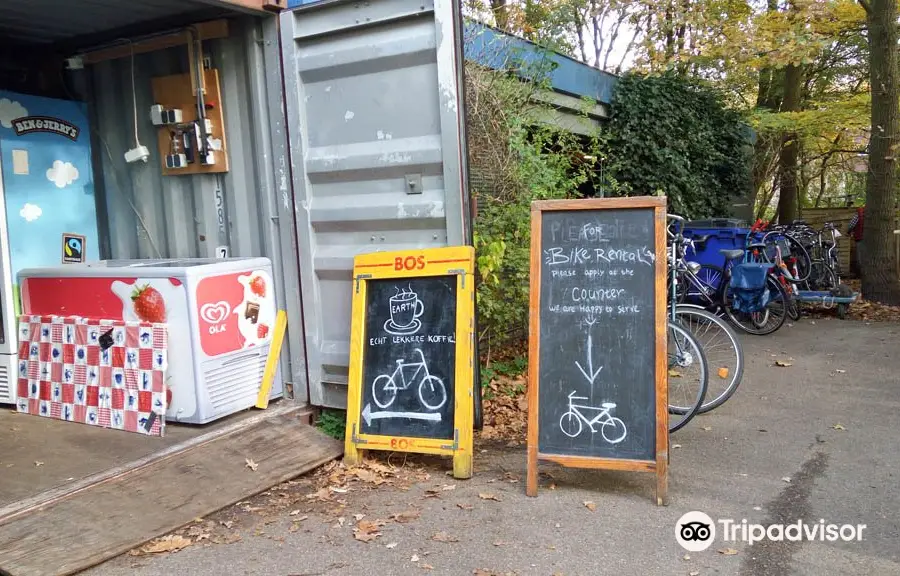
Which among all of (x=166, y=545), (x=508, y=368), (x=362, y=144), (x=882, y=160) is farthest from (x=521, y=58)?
(x=882, y=160)

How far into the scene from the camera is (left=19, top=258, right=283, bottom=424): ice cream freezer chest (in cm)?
432

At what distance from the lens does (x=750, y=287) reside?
8.10 metres

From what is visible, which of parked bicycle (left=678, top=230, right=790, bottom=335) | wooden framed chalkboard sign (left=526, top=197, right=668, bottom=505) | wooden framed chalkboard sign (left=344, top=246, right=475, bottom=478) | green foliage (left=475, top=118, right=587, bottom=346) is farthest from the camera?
parked bicycle (left=678, top=230, right=790, bottom=335)

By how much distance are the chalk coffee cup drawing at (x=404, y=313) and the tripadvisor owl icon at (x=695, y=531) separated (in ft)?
5.77

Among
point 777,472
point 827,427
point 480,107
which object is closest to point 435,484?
point 777,472

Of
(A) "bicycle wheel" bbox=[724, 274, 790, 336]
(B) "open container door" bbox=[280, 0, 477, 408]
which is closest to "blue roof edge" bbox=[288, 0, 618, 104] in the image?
(B) "open container door" bbox=[280, 0, 477, 408]

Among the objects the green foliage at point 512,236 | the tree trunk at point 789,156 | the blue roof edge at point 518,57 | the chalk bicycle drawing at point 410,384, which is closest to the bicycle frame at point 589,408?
the chalk bicycle drawing at point 410,384

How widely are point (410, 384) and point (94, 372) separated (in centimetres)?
204

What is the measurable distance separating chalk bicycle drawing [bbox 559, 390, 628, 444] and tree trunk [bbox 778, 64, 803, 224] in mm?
14797

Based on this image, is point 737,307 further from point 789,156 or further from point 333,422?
point 789,156

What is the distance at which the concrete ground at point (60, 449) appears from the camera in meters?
3.64

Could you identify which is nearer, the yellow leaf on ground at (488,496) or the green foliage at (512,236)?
the yellow leaf on ground at (488,496)

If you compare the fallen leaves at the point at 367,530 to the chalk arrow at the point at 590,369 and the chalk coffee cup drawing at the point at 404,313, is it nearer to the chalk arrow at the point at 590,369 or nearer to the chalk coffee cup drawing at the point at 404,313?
the chalk coffee cup drawing at the point at 404,313

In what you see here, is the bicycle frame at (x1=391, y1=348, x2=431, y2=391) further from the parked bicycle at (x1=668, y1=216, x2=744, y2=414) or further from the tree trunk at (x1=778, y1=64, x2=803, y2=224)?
the tree trunk at (x1=778, y1=64, x2=803, y2=224)
